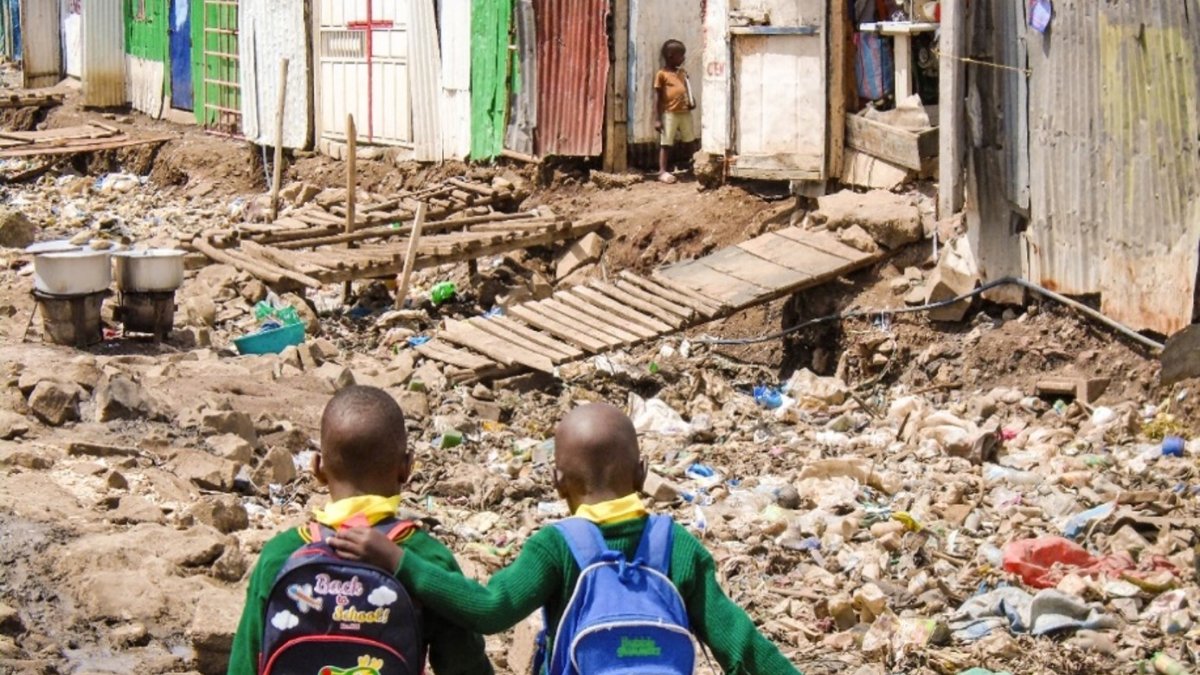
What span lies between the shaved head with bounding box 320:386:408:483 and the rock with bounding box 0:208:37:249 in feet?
41.9

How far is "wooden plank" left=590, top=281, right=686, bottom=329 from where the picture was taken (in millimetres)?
10422

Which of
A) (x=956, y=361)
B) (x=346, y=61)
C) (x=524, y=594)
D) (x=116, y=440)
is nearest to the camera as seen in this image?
(x=524, y=594)

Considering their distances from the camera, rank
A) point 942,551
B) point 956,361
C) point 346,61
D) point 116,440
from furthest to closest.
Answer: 1. point 346,61
2. point 956,361
3. point 116,440
4. point 942,551

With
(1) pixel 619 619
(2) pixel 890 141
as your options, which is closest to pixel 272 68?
(2) pixel 890 141

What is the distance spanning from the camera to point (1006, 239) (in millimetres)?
9961

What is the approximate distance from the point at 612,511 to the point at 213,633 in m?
2.08

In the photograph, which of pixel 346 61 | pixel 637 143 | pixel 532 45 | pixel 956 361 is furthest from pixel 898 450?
pixel 346 61

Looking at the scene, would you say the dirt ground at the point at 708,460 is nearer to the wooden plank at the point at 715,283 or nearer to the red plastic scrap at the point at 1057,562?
the red plastic scrap at the point at 1057,562

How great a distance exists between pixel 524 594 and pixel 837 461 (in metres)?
5.41

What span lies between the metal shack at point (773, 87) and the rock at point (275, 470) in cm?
542

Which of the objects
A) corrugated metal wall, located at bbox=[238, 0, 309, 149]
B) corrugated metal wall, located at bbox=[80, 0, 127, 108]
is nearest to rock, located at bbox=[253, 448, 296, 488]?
corrugated metal wall, located at bbox=[238, 0, 309, 149]

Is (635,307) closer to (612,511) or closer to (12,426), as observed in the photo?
(12,426)

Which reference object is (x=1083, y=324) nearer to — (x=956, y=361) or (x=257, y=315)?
(x=956, y=361)

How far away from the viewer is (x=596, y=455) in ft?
10.1
